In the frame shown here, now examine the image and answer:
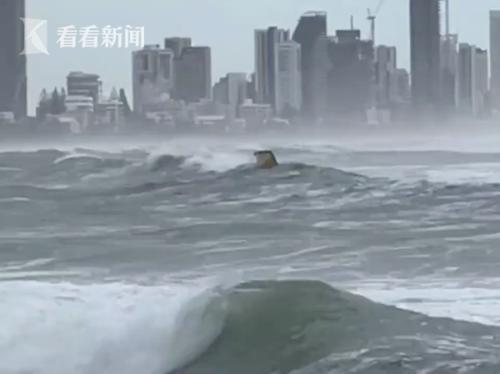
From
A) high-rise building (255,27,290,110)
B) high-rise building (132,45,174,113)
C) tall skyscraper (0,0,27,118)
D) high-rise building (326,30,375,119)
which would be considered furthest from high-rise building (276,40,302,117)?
tall skyscraper (0,0,27,118)

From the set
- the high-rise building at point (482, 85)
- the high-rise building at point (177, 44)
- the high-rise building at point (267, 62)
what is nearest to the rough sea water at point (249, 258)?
the high-rise building at point (482, 85)

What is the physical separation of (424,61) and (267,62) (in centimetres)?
65

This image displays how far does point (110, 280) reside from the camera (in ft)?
11.1

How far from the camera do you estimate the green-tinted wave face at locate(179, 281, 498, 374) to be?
2.42m

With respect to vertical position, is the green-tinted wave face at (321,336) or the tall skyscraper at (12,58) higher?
the tall skyscraper at (12,58)

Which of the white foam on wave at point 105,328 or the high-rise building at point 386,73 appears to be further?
the high-rise building at point 386,73

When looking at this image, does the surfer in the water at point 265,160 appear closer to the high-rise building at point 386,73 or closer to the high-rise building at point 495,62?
the high-rise building at point 386,73

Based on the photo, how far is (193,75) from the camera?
170 inches

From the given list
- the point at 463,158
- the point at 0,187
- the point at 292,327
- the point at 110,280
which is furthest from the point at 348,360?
the point at 0,187

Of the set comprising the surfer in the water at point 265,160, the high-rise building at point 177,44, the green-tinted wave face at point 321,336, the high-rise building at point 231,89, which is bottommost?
the green-tinted wave face at point 321,336

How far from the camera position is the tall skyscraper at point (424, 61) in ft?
14.3

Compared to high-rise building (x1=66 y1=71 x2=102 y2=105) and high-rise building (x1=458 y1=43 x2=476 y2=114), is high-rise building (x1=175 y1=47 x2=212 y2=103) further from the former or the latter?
high-rise building (x1=458 y1=43 x2=476 y2=114)

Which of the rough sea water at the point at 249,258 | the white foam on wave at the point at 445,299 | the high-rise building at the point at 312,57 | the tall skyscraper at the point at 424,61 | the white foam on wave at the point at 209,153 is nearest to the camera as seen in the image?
the rough sea water at the point at 249,258

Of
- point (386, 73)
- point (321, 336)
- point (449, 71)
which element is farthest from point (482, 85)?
point (321, 336)
